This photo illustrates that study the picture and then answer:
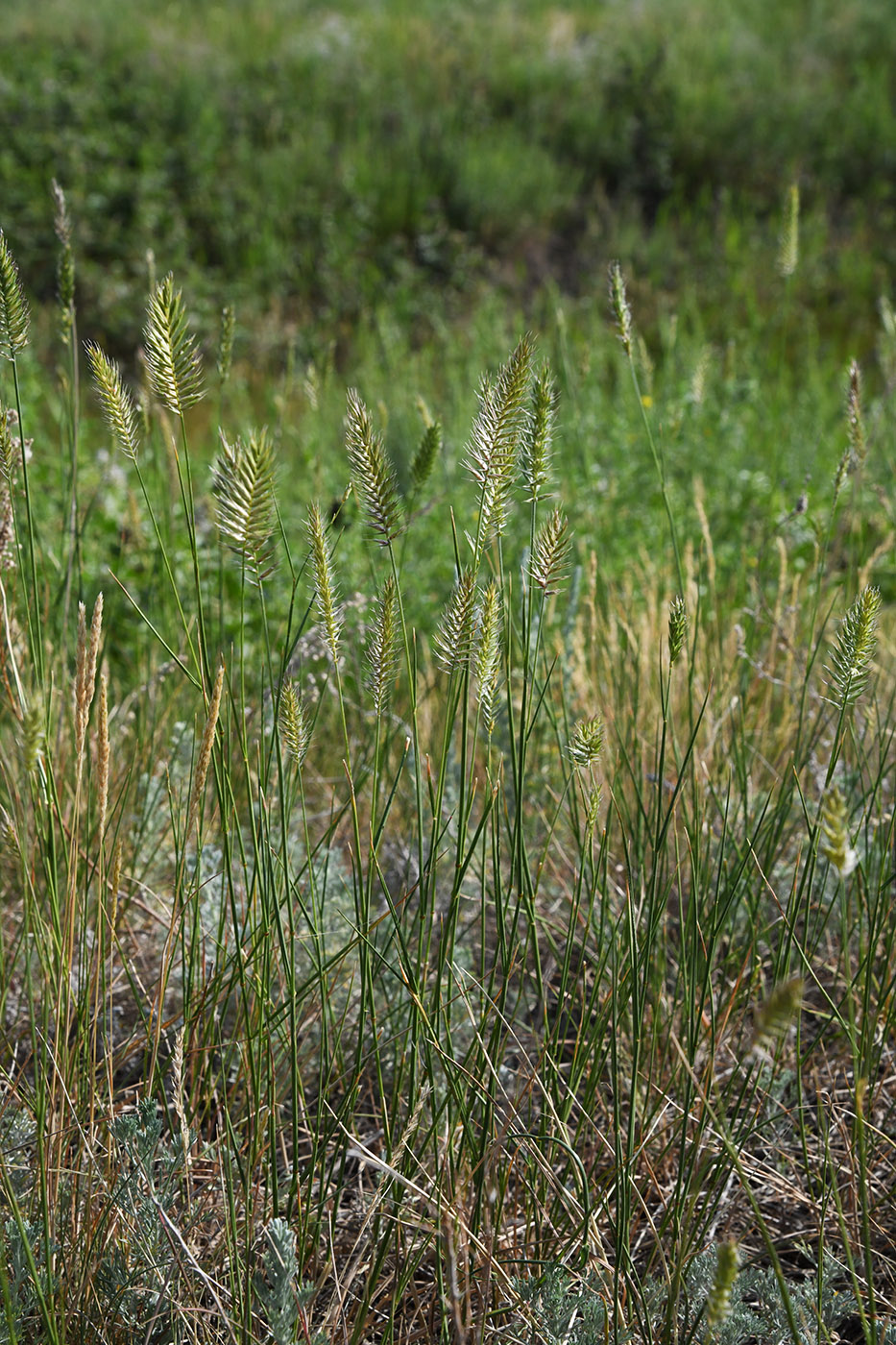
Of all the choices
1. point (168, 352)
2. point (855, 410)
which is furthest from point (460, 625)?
point (855, 410)

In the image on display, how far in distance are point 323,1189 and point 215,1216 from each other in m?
0.22

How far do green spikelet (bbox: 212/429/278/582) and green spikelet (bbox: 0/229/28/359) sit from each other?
25 cm

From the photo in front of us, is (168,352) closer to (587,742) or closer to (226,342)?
(587,742)

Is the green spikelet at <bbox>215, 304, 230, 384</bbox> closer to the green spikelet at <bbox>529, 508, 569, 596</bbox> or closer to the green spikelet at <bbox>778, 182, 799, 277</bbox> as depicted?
the green spikelet at <bbox>529, 508, 569, 596</bbox>

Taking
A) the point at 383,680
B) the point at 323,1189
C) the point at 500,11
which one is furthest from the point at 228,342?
the point at 500,11

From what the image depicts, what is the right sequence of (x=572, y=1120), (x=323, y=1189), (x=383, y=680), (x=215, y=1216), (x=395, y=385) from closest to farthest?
(x=383, y=680), (x=323, y=1189), (x=215, y=1216), (x=572, y=1120), (x=395, y=385)

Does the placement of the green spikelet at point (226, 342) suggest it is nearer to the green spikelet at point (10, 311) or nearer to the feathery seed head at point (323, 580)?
the green spikelet at point (10, 311)

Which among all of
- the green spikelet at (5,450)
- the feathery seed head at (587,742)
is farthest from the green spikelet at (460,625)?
the green spikelet at (5,450)

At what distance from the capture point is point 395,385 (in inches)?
169

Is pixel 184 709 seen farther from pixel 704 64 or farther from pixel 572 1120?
pixel 704 64

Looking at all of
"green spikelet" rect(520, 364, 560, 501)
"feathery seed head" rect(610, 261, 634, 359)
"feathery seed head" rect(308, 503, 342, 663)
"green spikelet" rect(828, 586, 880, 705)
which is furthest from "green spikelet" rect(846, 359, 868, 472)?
"feathery seed head" rect(308, 503, 342, 663)

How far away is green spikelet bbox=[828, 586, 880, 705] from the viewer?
94cm

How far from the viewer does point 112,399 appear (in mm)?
942

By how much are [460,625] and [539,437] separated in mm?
187
